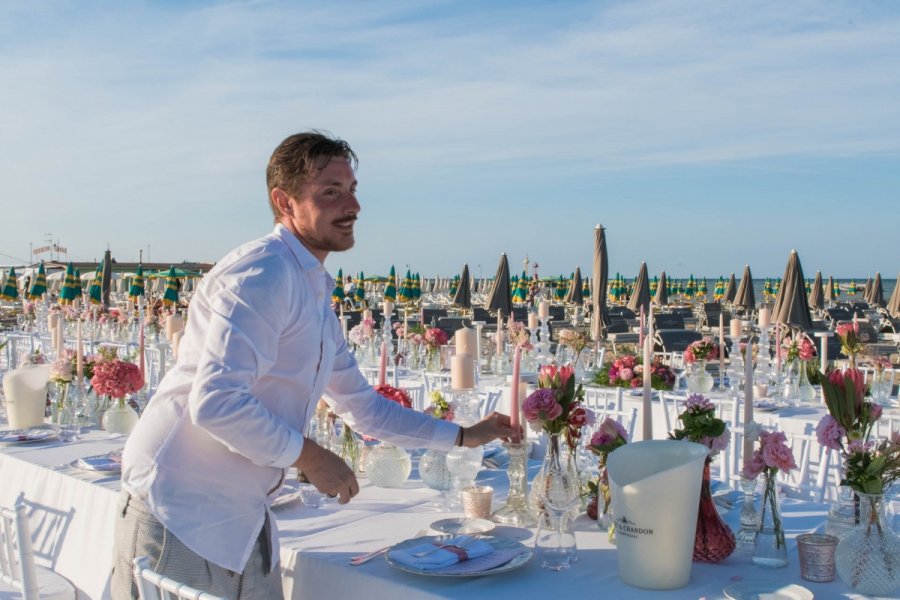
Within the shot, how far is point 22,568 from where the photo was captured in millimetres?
1998

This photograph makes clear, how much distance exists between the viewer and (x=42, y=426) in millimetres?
3652

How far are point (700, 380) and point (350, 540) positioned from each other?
3.76 m

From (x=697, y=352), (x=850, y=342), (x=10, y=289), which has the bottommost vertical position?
(x=697, y=352)

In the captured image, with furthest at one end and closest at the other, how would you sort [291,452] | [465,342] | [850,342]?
[850,342] → [465,342] → [291,452]

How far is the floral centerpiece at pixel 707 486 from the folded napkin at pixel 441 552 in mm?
461

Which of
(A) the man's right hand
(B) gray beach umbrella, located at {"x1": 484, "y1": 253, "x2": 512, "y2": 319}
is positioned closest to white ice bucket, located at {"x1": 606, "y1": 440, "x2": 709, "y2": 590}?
(A) the man's right hand

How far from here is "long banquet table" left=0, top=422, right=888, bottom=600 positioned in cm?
181

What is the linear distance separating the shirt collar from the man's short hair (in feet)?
0.32

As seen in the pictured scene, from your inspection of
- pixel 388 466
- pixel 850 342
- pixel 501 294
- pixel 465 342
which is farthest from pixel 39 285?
pixel 388 466

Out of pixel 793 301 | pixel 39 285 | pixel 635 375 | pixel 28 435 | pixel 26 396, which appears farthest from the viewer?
pixel 39 285

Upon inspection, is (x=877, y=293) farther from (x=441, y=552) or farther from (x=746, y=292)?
(x=441, y=552)

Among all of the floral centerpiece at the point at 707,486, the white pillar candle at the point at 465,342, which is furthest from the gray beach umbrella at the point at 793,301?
the floral centerpiece at the point at 707,486

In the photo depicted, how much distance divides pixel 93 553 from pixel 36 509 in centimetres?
40

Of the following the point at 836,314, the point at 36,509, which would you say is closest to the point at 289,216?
the point at 36,509
